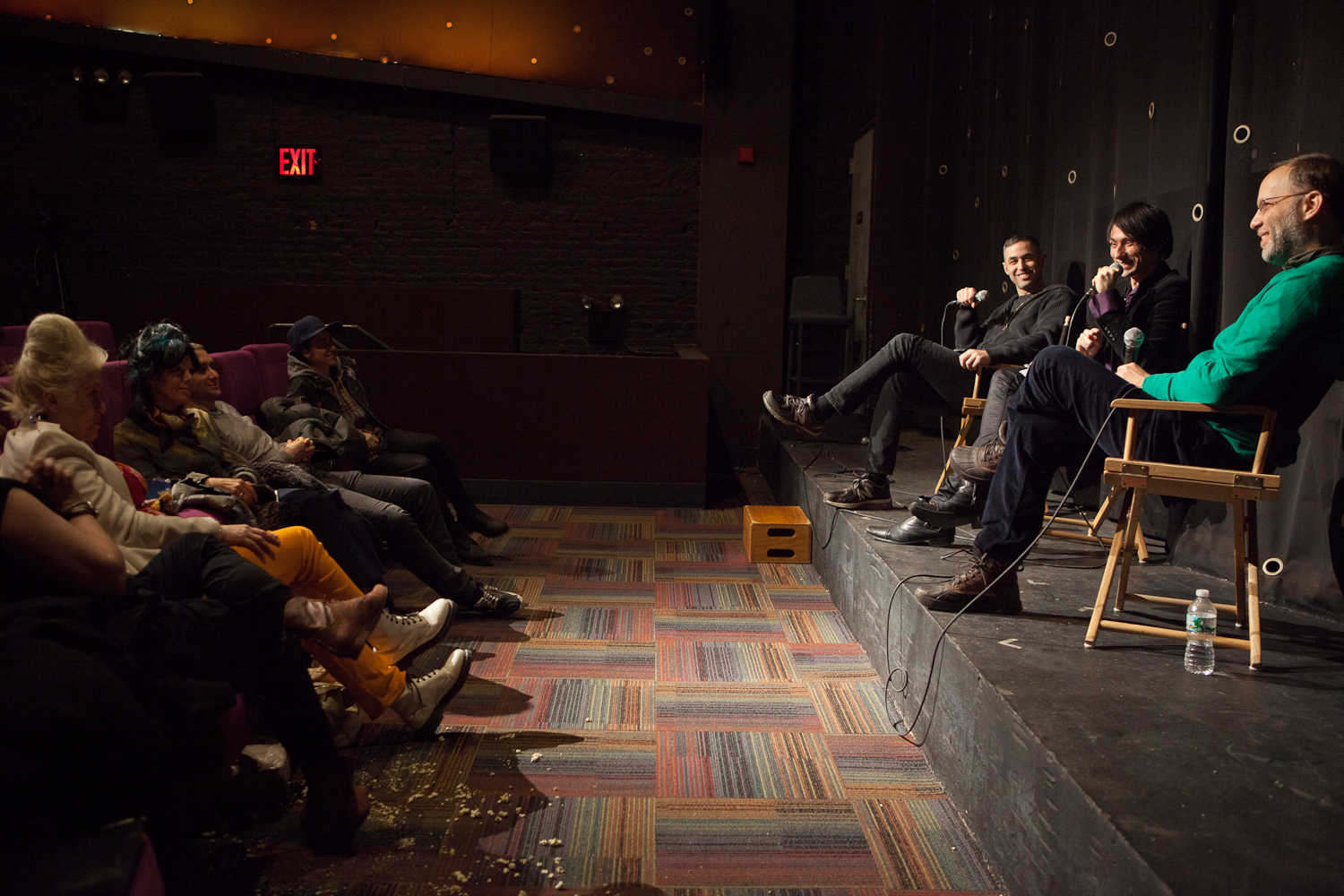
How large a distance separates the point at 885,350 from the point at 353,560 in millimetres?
2026

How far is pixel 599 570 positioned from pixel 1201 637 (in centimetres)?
237

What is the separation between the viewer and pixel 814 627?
131 inches

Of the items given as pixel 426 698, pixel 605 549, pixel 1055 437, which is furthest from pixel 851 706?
pixel 605 549

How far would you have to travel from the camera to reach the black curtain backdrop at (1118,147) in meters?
2.54

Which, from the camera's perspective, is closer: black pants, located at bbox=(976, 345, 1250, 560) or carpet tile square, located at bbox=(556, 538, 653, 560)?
black pants, located at bbox=(976, 345, 1250, 560)

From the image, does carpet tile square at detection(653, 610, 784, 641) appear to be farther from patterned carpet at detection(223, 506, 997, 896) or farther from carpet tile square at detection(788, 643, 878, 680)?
carpet tile square at detection(788, 643, 878, 680)

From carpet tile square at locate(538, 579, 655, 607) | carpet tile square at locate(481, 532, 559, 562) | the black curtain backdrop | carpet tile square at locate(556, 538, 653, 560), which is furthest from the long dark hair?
the black curtain backdrop

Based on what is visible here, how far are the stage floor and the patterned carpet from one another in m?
0.17

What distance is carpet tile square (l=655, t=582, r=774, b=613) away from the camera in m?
3.53

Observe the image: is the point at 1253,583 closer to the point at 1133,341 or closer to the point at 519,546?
the point at 1133,341

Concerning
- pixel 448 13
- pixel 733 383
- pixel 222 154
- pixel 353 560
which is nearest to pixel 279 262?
pixel 222 154

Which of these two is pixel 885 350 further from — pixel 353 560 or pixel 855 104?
pixel 855 104

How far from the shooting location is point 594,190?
6656 millimetres

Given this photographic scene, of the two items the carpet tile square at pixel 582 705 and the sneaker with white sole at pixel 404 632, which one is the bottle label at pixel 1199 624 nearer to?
the carpet tile square at pixel 582 705
